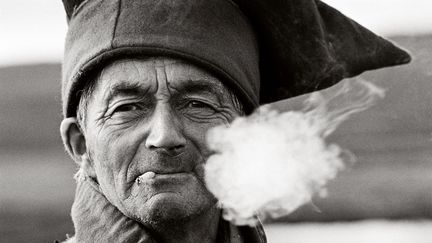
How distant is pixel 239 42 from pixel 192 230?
620 millimetres

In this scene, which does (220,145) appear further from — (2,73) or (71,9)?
(2,73)

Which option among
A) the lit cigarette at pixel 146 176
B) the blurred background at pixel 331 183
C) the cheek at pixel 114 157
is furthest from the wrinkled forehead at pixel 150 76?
the blurred background at pixel 331 183

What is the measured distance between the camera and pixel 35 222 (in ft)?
21.8

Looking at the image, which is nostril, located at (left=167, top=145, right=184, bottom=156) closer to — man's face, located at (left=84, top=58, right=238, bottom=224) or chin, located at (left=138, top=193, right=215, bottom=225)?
man's face, located at (left=84, top=58, right=238, bottom=224)

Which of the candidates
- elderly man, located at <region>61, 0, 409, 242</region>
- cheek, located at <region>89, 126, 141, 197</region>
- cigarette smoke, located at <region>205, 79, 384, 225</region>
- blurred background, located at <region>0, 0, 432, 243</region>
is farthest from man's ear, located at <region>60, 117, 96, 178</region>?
blurred background, located at <region>0, 0, 432, 243</region>

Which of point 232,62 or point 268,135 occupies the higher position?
point 232,62

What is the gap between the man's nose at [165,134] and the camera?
12.7 ft

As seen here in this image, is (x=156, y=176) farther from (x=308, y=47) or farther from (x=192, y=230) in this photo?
(x=308, y=47)

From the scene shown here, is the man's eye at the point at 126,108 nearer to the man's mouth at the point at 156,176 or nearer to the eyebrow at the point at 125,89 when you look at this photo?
the eyebrow at the point at 125,89

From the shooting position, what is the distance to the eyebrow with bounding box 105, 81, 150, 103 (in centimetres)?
397

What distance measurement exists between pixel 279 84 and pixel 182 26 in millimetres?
512

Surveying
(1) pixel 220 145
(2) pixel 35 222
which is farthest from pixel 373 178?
(1) pixel 220 145

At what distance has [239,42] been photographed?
13.5 feet

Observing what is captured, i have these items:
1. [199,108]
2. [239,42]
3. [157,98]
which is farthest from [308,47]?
[157,98]
